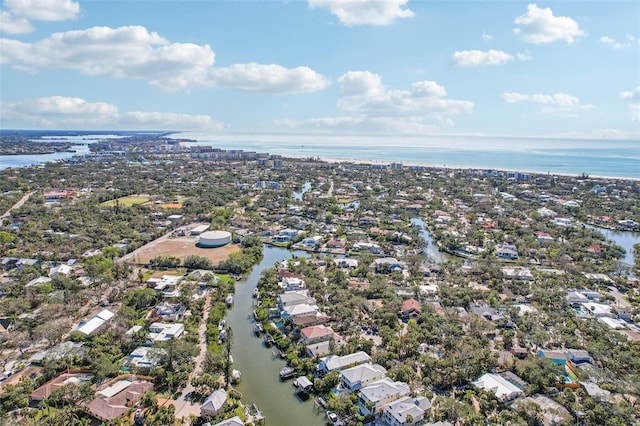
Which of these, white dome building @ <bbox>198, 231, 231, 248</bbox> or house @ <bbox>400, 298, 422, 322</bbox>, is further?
white dome building @ <bbox>198, 231, 231, 248</bbox>

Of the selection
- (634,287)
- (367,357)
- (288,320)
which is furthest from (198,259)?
(634,287)

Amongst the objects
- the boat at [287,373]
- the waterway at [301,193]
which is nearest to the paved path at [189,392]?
the boat at [287,373]

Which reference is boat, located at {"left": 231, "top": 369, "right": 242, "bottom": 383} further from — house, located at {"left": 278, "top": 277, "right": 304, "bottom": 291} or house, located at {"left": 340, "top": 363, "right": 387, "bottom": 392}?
house, located at {"left": 278, "top": 277, "right": 304, "bottom": 291}

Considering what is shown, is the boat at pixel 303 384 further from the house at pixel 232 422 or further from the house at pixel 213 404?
the house at pixel 232 422

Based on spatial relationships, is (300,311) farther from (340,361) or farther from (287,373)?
(340,361)

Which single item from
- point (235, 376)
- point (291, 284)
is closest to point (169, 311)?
point (235, 376)

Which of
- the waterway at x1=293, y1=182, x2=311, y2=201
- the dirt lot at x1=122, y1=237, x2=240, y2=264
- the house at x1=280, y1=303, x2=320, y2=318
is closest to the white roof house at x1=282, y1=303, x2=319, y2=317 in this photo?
the house at x1=280, y1=303, x2=320, y2=318
